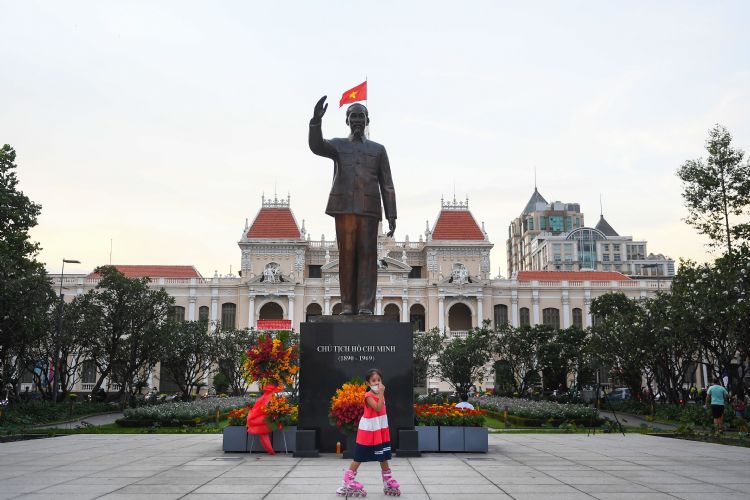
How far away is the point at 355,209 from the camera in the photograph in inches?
469

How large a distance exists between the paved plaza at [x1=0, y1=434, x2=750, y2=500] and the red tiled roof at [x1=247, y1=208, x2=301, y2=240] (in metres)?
50.2

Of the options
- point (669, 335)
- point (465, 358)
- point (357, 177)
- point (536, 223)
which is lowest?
point (465, 358)

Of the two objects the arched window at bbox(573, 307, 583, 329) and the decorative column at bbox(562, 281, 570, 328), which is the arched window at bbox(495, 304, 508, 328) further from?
the arched window at bbox(573, 307, 583, 329)

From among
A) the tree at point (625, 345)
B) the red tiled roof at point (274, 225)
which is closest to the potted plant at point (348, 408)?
the tree at point (625, 345)

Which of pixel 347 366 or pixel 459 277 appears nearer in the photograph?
pixel 347 366

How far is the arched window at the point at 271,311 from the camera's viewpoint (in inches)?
2421

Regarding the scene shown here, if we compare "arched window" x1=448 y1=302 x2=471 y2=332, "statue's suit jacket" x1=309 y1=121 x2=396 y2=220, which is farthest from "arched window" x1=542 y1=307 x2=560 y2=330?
"statue's suit jacket" x1=309 y1=121 x2=396 y2=220

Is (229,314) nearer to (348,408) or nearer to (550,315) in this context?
(550,315)

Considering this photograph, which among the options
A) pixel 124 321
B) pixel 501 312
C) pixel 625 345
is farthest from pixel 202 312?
pixel 625 345

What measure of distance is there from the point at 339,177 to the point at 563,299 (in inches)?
2108

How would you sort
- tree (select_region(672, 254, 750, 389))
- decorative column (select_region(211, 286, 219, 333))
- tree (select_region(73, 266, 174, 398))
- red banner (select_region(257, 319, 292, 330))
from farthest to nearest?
decorative column (select_region(211, 286, 219, 333)) < red banner (select_region(257, 319, 292, 330)) < tree (select_region(73, 266, 174, 398)) < tree (select_region(672, 254, 750, 389))

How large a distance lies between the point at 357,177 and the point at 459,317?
172 feet

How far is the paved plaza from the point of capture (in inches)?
311

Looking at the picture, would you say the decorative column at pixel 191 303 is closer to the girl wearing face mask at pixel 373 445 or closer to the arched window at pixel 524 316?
the arched window at pixel 524 316
